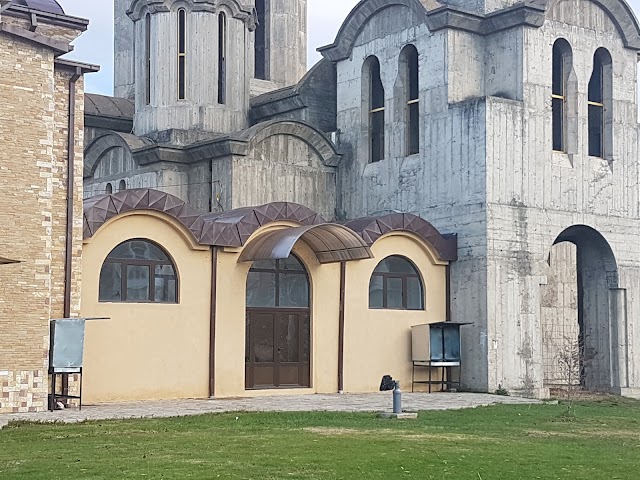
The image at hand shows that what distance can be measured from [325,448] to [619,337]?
20.4 metres

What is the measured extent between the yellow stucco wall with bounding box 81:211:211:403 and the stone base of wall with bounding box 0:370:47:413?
9.08ft

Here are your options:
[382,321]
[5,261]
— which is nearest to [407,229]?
[382,321]

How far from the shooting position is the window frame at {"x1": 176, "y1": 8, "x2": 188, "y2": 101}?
1601 inches

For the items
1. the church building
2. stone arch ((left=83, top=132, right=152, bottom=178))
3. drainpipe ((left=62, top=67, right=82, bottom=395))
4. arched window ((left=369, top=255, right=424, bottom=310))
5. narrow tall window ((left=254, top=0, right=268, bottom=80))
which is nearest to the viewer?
drainpipe ((left=62, top=67, right=82, bottom=395))

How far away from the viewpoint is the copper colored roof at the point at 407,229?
3334 cm

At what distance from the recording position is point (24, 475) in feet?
48.9

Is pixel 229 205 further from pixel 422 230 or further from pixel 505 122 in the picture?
pixel 505 122

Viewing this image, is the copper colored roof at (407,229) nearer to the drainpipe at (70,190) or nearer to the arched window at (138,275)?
the arched window at (138,275)

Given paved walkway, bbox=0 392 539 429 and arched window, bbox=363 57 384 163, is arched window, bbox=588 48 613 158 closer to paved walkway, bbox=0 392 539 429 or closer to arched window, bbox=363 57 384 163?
arched window, bbox=363 57 384 163

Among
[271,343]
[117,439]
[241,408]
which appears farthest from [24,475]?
[271,343]

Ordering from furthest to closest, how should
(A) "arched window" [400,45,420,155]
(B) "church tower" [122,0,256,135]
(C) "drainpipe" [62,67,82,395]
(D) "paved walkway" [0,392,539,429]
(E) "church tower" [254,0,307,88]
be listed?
(E) "church tower" [254,0,307,88], (B) "church tower" [122,0,256,135], (A) "arched window" [400,45,420,155], (C) "drainpipe" [62,67,82,395], (D) "paved walkway" [0,392,539,429]

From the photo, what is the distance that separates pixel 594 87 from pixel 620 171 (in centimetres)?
272

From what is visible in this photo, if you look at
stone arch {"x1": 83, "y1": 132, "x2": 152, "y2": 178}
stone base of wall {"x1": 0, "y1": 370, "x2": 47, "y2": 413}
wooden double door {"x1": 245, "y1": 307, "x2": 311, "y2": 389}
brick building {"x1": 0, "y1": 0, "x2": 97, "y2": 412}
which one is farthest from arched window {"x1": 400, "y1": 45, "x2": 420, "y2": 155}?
stone base of wall {"x1": 0, "y1": 370, "x2": 47, "y2": 413}

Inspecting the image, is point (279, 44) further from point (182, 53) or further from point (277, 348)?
point (277, 348)
